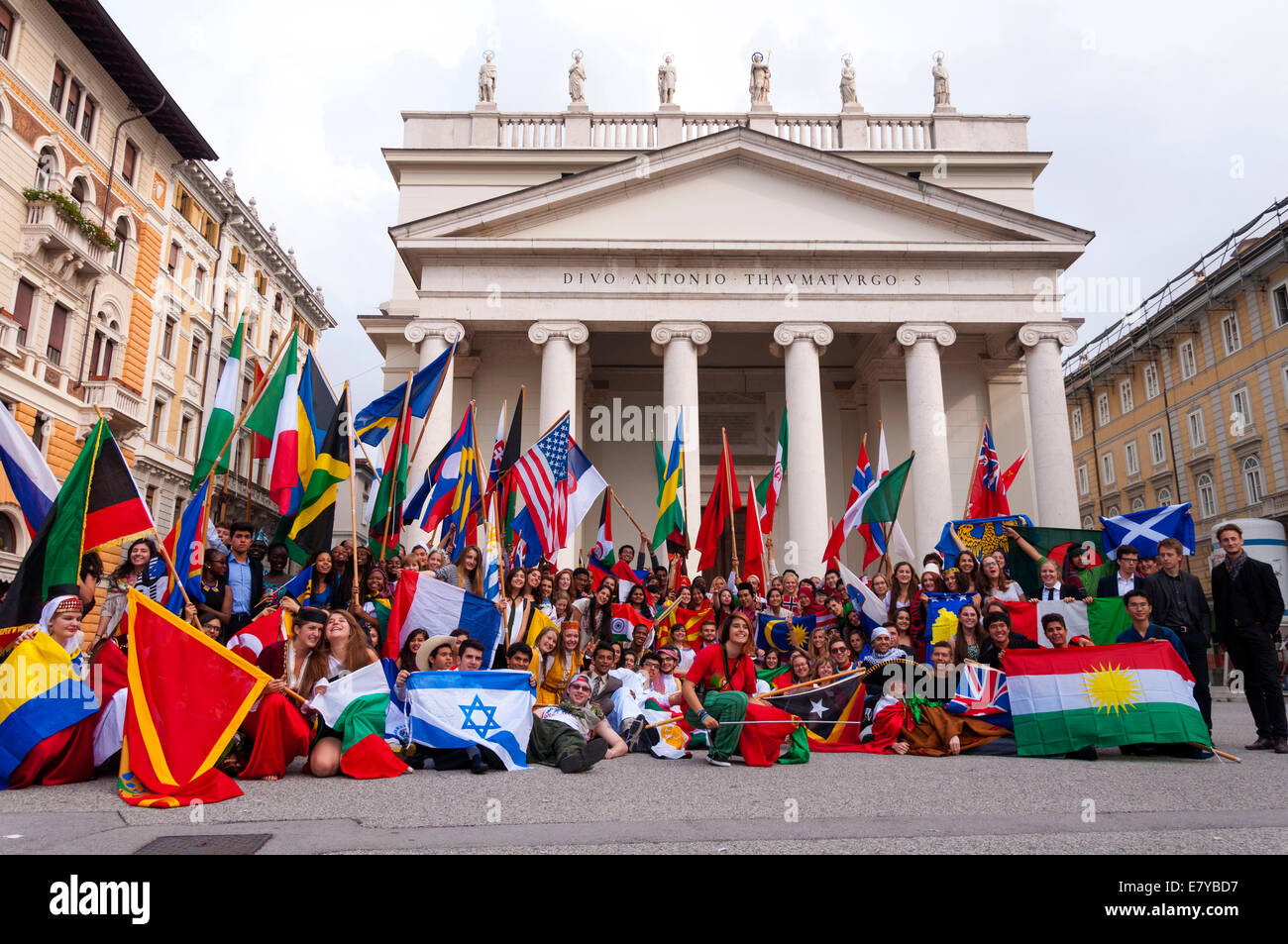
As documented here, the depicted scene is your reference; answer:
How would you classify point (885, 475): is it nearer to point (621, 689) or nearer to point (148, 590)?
point (621, 689)

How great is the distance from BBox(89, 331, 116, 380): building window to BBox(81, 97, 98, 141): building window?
20.5 feet

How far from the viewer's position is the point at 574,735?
7.41 metres

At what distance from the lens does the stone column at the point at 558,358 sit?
66.6ft

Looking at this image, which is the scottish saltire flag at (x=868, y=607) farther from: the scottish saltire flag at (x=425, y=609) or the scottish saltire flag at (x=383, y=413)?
the scottish saltire flag at (x=383, y=413)

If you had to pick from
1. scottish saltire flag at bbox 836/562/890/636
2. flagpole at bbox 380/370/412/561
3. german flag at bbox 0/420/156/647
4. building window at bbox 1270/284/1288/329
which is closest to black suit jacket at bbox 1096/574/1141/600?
scottish saltire flag at bbox 836/562/890/636

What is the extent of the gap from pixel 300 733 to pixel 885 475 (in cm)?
957

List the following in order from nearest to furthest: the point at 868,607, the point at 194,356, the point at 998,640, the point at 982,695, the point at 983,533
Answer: the point at 982,695, the point at 998,640, the point at 868,607, the point at 983,533, the point at 194,356

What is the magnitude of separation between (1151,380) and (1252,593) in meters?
39.5

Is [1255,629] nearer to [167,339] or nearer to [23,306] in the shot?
[23,306]


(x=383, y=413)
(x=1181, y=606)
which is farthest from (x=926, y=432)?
(x=383, y=413)

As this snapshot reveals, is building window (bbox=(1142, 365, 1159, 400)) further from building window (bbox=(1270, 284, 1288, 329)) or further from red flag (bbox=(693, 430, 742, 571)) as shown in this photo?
red flag (bbox=(693, 430, 742, 571))

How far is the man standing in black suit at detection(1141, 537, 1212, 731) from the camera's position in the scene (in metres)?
7.79

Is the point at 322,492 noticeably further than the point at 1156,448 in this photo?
No
